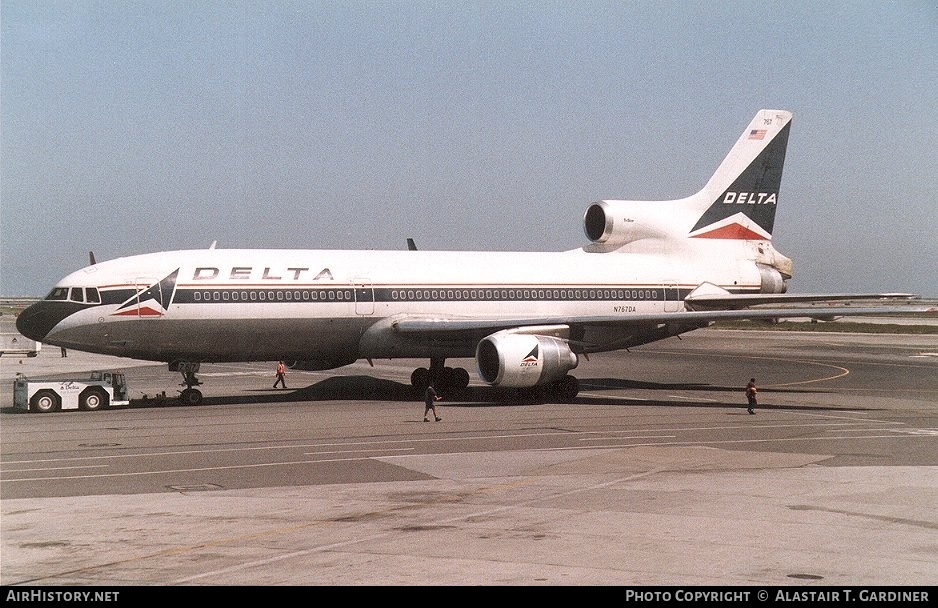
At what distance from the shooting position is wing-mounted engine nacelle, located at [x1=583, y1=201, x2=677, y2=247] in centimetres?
4769

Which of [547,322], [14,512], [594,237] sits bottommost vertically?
[14,512]

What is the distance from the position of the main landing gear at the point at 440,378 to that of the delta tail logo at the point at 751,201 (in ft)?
43.4

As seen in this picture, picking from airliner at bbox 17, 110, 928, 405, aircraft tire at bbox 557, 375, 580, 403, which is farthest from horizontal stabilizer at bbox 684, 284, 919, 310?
aircraft tire at bbox 557, 375, 580, 403

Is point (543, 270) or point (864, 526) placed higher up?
point (543, 270)

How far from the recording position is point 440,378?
43438mm

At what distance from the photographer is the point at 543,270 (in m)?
44.3

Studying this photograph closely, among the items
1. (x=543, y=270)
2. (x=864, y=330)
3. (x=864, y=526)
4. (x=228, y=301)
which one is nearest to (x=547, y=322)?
(x=543, y=270)

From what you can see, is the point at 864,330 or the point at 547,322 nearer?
the point at 547,322

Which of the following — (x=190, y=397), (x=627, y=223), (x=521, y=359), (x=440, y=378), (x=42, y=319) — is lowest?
(x=190, y=397)

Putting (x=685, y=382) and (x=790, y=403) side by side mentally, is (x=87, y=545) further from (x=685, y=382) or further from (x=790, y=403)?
(x=685, y=382)

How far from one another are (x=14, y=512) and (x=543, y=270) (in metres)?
28.8

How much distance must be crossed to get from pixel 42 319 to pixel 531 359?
57.9ft
